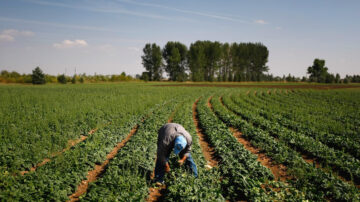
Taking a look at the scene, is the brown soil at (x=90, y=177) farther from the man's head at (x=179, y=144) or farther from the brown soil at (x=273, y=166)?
the brown soil at (x=273, y=166)

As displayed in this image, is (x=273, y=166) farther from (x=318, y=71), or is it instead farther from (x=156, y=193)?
(x=318, y=71)

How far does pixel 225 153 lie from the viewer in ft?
24.3

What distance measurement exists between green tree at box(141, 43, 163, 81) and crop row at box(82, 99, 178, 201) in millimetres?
75043

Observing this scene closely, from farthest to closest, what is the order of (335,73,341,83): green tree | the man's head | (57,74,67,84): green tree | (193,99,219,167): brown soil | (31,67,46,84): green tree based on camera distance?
(335,73,341,83): green tree
(57,74,67,84): green tree
(31,67,46,84): green tree
(193,99,219,167): brown soil
the man's head

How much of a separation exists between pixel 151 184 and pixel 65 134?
5427mm

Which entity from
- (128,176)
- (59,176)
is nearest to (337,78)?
(128,176)

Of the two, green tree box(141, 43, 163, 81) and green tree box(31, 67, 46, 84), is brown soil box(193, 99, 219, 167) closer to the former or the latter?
green tree box(31, 67, 46, 84)

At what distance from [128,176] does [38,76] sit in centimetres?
6218

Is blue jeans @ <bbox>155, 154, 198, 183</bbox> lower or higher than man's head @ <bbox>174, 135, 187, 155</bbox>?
lower

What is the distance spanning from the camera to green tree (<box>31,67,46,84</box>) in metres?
53.9

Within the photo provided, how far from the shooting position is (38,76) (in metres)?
54.5

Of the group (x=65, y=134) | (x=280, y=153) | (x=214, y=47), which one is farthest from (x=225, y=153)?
(x=214, y=47)

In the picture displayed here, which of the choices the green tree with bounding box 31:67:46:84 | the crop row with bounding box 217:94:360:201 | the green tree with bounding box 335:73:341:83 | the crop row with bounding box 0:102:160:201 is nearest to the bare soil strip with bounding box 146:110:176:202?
the crop row with bounding box 0:102:160:201

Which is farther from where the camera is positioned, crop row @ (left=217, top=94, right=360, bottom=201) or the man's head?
crop row @ (left=217, top=94, right=360, bottom=201)
